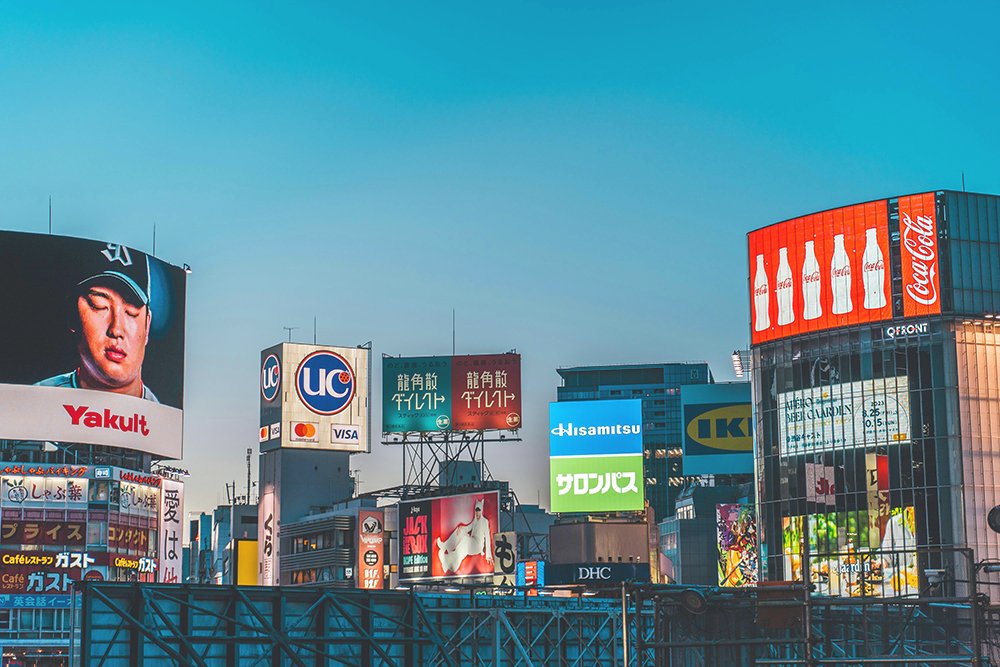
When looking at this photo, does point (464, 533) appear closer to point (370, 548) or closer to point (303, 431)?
point (370, 548)

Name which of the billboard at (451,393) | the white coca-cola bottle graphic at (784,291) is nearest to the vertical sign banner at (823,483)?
the white coca-cola bottle graphic at (784,291)

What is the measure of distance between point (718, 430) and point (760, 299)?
127ft

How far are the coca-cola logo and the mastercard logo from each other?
1956 inches

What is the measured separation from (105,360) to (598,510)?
123ft

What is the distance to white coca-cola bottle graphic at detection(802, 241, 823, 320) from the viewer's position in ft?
299

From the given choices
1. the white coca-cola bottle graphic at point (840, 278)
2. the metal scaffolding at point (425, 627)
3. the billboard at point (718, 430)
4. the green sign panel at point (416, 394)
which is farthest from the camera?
the billboard at point (718, 430)

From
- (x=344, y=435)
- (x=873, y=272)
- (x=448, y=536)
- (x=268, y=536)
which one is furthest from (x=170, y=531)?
(x=873, y=272)

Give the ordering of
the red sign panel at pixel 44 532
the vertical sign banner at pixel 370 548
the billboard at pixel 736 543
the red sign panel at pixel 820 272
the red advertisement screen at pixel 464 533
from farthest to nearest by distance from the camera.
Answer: the billboard at pixel 736 543 → the vertical sign banner at pixel 370 548 → the red advertisement screen at pixel 464 533 → the red sign panel at pixel 44 532 → the red sign panel at pixel 820 272

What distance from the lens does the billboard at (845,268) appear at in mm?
87000

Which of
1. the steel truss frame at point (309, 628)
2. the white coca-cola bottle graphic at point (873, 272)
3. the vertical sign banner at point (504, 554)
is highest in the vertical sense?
the white coca-cola bottle graphic at point (873, 272)

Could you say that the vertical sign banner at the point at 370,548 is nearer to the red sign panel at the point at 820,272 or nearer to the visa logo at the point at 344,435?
the visa logo at the point at 344,435

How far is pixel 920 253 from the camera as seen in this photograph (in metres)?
87.1

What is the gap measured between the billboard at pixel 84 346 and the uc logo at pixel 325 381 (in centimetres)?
2004

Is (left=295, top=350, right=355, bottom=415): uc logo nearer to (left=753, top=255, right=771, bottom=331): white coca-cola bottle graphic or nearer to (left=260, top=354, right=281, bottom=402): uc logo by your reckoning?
(left=260, top=354, right=281, bottom=402): uc logo
